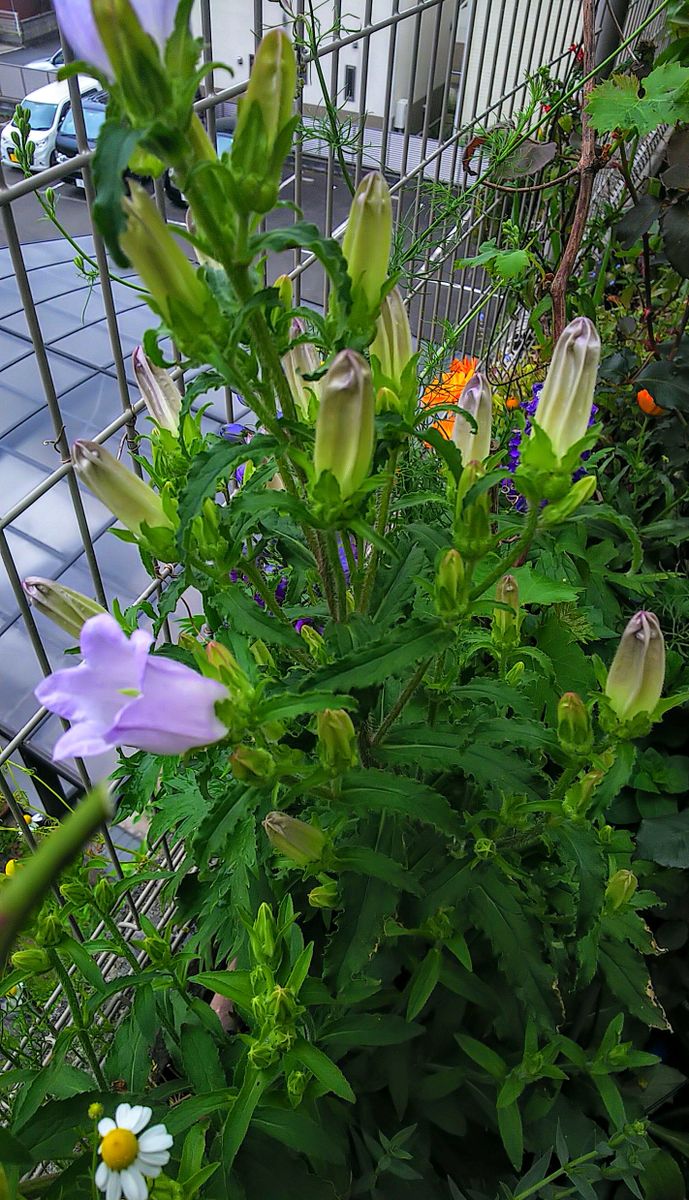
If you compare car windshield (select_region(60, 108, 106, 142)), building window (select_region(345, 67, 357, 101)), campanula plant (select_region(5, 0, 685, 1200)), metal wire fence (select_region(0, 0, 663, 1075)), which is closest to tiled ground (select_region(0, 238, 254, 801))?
metal wire fence (select_region(0, 0, 663, 1075))

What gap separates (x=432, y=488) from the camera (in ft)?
4.44

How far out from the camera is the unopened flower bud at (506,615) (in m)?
0.82

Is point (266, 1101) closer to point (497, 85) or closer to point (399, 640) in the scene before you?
point (399, 640)

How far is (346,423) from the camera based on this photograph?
524 millimetres

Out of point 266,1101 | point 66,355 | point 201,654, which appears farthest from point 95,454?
point 66,355

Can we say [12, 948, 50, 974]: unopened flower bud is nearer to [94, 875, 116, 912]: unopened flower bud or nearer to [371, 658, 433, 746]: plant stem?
[94, 875, 116, 912]: unopened flower bud

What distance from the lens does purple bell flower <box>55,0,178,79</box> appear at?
417mm

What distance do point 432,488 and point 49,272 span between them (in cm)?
201

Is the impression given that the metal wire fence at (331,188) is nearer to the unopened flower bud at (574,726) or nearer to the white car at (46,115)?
the white car at (46,115)

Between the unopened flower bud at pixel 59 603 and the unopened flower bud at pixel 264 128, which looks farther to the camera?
the unopened flower bud at pixel 59 603

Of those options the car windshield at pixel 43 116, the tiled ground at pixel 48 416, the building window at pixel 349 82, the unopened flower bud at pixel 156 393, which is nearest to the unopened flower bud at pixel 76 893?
the unopened flower bud at pixel 156 393

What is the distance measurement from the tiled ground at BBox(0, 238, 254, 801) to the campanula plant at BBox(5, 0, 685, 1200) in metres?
1.74

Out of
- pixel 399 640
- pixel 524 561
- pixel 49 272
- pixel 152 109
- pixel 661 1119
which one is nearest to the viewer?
pixel 152 109

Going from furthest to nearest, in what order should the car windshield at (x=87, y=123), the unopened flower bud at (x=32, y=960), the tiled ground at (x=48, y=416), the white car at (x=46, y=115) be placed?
the tiled ground at (x=48, y=416) < the white car at (x=46, y=115) < the unopened flower bud at (x=32, y=960) < the car windshield at (x=87, y=123)
